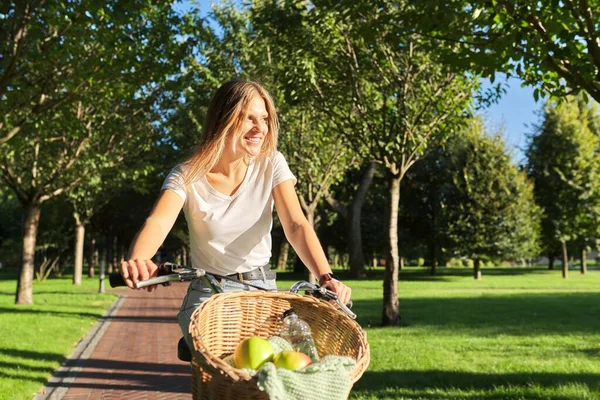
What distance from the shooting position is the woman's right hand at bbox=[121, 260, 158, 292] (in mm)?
2150

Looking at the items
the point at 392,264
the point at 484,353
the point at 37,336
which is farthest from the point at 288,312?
the point at 392,264

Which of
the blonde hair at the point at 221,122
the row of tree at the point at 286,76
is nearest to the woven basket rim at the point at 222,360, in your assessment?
the blonde hair at the point at 221,122

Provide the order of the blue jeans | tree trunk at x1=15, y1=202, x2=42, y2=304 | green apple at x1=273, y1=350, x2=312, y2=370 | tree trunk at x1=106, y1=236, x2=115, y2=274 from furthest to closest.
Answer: tree trunk at x1=106, y1=236, x2=115, y2=274, tree trunk at x1=15, y1=202, x2=42, y2=304, the blue jeans, green apple at x1=273, y1=350, x2=312, y2=370

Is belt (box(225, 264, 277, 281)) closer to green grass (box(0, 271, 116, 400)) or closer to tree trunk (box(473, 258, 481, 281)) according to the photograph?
green grass (box(0, 271, 116, 400))

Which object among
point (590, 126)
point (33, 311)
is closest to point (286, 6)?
point (33, 311)

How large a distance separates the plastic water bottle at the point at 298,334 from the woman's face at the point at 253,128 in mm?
744

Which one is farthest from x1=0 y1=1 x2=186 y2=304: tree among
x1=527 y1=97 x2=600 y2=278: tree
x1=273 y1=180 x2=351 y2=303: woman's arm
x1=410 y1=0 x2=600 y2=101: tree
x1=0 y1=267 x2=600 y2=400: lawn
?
x1=527 y1=97 x2=600 y2=278: tree

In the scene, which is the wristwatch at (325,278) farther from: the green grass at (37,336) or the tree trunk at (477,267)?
the tree trunk at (477,267)

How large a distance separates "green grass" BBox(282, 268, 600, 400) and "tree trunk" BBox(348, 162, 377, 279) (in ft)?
55.5

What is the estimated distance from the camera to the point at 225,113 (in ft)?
8.82

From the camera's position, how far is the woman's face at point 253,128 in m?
2.71

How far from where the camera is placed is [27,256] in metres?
17.3

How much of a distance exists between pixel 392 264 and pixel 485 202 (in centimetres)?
2286

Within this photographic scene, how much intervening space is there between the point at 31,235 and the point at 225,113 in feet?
54.3
